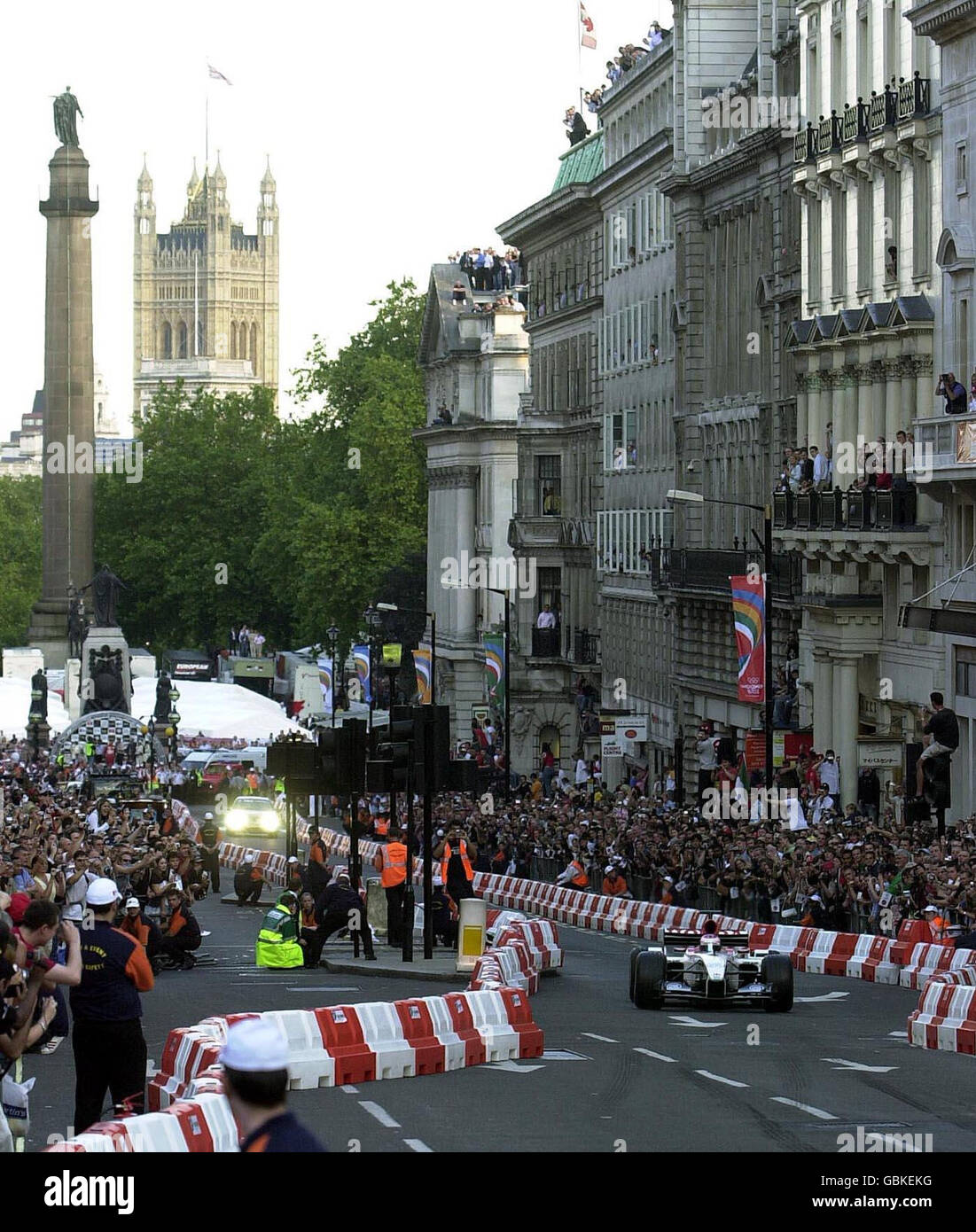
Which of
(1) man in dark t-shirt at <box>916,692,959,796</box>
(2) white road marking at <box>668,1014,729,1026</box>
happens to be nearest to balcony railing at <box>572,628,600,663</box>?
(1) man in dark t-shirt at <box>916,692,959,796</box>

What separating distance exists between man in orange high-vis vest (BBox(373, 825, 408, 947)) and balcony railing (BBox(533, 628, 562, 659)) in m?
50.9

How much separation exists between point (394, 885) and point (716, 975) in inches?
289

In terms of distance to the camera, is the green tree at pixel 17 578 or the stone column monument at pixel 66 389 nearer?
the stone column monument at pixel 66 389

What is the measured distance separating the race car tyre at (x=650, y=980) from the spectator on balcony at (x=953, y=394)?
15867mm

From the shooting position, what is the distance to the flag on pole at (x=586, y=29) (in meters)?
75.6

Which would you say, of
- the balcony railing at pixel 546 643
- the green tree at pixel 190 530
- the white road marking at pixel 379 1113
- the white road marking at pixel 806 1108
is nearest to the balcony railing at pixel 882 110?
the white road marking at pixel 806 1108

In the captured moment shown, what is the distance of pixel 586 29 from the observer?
249 ft

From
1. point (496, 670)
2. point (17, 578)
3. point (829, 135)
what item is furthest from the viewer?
point (17, 578)

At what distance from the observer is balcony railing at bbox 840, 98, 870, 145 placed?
48250 millimetres

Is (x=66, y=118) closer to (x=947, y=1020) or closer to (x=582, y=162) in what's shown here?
(x=582, y=162)

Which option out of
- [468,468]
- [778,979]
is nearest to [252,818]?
[468,468]

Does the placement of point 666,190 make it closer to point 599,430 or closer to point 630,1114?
point 599,430

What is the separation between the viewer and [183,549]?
145 metres

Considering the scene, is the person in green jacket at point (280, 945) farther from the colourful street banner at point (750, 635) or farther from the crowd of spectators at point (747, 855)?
the colourful street banner at point (750, 635)
